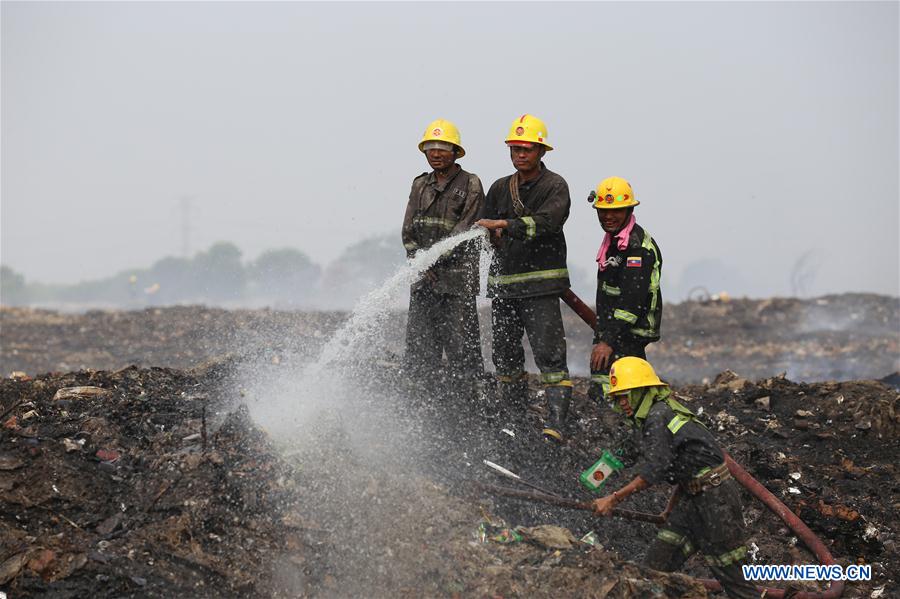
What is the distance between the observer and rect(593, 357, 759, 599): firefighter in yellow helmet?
14.4ft

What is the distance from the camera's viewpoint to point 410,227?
648cm

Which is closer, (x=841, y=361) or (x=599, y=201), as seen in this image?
(x=599, y=201)

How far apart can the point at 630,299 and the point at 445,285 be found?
1.50 meters

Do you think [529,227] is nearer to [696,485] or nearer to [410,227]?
[410,227]

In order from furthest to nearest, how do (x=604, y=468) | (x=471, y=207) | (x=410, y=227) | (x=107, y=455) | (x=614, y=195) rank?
(x=410, y=227), (x=471, y=207), (x=614, y=195), (x=107, y=455), (x=604, y=468)

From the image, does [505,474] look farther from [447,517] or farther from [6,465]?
[6,465]

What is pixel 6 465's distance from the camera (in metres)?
4.59

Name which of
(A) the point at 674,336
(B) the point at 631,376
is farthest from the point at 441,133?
(A) the point at 674,336

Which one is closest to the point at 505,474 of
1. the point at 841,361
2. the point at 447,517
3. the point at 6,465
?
the point at 447,517

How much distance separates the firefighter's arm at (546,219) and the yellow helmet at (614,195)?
387 mm

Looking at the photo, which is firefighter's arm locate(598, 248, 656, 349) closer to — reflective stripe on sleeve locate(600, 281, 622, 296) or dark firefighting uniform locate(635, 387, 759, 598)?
reflective stripe on sleeve locate(600, 281, 622, 296)

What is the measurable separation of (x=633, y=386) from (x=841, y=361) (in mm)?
11913

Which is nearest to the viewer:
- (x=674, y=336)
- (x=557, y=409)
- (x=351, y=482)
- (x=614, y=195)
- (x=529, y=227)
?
(x=351, y=482)

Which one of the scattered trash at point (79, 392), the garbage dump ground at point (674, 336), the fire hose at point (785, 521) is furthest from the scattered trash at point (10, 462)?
the garbage dump ground at point (674, 336)
